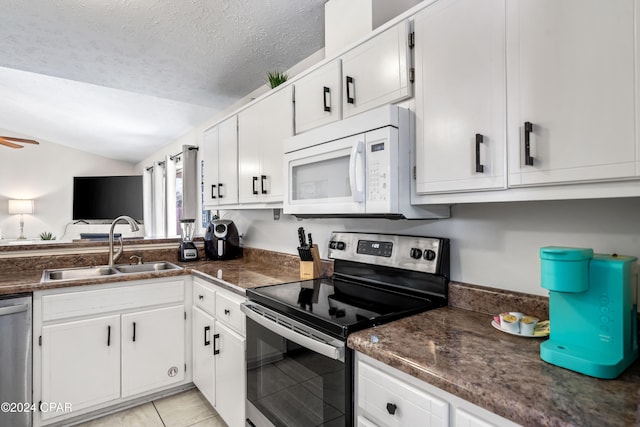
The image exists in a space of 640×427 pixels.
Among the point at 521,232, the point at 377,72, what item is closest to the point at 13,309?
the point at 377,72

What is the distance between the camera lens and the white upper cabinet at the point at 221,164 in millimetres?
2475

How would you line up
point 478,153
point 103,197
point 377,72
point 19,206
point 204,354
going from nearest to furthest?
point 478,153 < point 377,72 < point 204,354 < point 19,206 < point 103,197

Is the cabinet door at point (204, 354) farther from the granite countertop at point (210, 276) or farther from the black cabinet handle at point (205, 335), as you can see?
the granite countertop at point (210, 276)

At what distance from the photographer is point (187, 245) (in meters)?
2.83

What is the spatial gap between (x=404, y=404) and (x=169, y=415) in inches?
73.1

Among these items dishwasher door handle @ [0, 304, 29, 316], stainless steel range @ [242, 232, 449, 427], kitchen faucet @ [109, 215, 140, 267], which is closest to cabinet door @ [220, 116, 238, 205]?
kitchen faucet @ [109, 215, 140, 267]

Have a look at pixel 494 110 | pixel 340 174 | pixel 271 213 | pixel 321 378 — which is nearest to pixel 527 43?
pixel 494 110

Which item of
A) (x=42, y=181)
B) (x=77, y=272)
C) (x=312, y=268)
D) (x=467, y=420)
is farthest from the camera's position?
(x=42, y=181)

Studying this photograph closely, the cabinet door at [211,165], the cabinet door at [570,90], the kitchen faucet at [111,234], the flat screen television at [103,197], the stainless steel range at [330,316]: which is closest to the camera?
the cabinet door at [570,90]

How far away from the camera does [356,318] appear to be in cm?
119

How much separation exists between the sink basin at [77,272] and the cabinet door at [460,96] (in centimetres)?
227

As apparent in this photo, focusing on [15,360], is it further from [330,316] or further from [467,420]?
[467,420]

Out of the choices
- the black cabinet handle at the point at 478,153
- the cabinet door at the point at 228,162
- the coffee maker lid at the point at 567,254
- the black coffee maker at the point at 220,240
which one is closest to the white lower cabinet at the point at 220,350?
the black coffee maker at the point at 220,240

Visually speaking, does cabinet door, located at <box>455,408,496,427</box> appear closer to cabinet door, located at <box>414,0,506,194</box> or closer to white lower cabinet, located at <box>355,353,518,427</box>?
white lower cabinet, located at <box>355,353,518,427</box>
